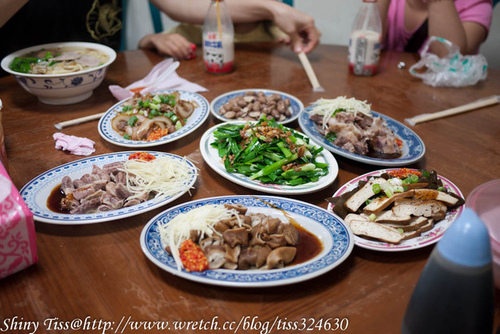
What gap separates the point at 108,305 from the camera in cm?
109

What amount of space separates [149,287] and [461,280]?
0.81 meters

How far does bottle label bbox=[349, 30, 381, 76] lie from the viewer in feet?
8.88

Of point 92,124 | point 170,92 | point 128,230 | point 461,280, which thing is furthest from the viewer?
point 170,92

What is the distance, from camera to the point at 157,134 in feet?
6.48

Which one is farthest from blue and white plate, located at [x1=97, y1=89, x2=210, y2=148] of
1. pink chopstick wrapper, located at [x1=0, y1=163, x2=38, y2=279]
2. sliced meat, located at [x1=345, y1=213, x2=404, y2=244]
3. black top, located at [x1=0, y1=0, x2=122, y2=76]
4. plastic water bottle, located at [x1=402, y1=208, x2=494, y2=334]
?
black top, located at [x1=0, y1=0, x2=122, y2=76]

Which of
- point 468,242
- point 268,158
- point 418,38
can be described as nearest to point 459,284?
point 468,242

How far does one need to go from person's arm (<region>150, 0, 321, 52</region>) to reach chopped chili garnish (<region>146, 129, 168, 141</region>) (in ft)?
5.35

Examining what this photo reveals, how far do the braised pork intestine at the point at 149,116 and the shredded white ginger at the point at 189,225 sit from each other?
799 millimetres

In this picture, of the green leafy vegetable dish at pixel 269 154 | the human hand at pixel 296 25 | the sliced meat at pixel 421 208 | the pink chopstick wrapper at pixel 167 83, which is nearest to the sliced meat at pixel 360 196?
the sliced meat at pixel 421 208

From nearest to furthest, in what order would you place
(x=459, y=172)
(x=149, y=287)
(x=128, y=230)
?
(x=149, y=287)
(x=128, y=230)
(x=459, y=172)

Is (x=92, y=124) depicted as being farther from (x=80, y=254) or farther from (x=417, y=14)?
(x=417, y=14)

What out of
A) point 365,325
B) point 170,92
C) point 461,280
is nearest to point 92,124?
point 170,92

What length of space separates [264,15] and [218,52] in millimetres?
865

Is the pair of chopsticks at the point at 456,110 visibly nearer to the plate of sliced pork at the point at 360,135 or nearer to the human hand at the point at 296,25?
the plate of sliced pork at the point at 360,135
